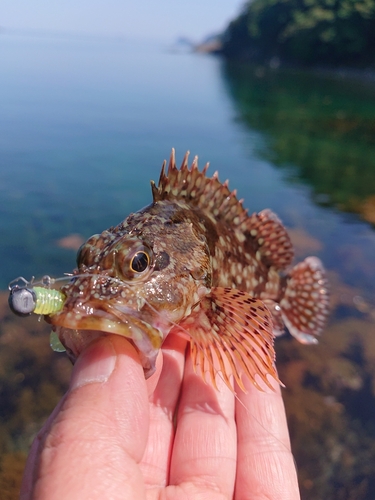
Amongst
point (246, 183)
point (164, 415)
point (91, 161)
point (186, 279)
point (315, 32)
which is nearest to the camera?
point (186, 279)

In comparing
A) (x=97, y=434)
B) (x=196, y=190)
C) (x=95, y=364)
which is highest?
(x=196, y=190)

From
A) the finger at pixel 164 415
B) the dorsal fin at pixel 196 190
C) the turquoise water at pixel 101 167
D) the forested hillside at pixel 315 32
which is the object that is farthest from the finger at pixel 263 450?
the forested hillside at pixel 315 32

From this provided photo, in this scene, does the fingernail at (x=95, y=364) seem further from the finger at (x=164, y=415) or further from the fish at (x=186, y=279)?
the finger at (x=164, y=415)

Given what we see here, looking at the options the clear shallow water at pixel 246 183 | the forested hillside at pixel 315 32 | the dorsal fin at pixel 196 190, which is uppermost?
the forested hillside at pixel 315 32

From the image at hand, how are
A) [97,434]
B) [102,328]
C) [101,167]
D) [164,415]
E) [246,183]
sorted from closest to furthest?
[97,434] < [102,328] < [164,415] < [246,183] < [101,167]

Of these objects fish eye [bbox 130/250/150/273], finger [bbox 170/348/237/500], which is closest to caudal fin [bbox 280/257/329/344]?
finger [bbox 170/348/237/500]

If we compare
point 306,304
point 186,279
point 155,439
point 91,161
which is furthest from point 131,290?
point 91,161

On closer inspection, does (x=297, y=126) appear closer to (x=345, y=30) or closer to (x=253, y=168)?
(x=253, y=168)

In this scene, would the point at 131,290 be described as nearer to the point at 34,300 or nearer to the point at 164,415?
the point at 34,300
